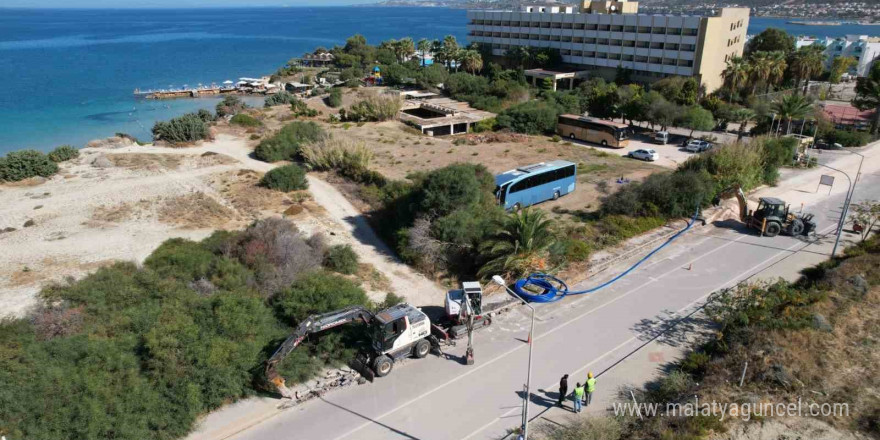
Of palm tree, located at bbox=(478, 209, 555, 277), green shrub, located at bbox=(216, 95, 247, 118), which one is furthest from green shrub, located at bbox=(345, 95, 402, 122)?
palm tree, located at bbox=(478, 209, 555, 277)

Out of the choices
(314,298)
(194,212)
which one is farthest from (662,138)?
(314,298)

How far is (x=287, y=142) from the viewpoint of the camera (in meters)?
45.0

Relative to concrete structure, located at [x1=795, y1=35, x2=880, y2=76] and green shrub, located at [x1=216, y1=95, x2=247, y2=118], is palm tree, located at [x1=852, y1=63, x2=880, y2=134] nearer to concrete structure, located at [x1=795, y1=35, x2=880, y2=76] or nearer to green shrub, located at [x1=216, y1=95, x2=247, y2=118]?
concrete structure, located at [x1=795, y1=35, x2=880, y2=76]

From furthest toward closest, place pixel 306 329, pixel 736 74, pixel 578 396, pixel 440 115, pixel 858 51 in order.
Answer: pixel 858 51
pixel 440 115
pixel 736 74
pixel 306 329
pixel 578 396

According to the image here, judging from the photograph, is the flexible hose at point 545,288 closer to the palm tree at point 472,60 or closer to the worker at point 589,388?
the worker at point 589,388

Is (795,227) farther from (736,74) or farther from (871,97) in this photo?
(736,74)

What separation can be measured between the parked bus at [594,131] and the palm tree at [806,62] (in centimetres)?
2725

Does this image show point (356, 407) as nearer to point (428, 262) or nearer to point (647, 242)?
point (428, 262)

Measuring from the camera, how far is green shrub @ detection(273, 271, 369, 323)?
17.3 metres

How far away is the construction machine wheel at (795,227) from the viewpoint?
83.4 ft

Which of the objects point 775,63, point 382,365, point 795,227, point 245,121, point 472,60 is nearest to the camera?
point 382,365

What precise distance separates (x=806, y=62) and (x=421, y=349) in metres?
64.3

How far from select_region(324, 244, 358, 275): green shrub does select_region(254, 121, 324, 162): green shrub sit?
21450 mm

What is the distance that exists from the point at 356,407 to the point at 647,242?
52.9 ft
